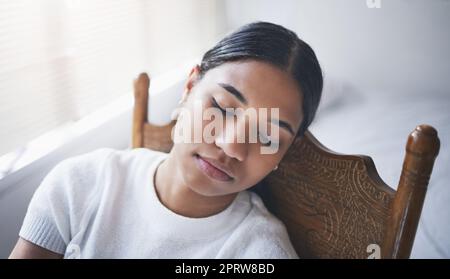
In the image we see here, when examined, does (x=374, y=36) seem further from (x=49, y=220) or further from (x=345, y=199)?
(x=49, y=220)

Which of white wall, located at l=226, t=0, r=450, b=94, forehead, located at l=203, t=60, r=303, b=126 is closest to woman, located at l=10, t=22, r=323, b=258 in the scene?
forehead, located at l=203, t=60, r=303, b=126

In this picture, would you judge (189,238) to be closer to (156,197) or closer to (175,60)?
(156,197)

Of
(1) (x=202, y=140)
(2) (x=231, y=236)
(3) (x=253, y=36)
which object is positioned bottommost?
(2) (x=231, y=236)

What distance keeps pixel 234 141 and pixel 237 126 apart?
0.07 ft

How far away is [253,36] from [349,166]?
246mm

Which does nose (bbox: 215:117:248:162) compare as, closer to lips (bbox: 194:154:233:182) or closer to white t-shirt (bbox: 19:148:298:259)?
lips (bbox: 194:154:233:182)

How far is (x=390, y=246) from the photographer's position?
0.54 metres

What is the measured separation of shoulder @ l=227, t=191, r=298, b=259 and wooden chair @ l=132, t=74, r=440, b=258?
0.07 meters

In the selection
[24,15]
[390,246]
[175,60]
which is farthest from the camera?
[175,60]

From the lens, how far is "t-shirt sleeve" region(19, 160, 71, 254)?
24.1 inches

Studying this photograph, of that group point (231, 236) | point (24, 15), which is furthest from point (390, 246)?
point (24, 15)

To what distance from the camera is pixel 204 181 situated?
559mm

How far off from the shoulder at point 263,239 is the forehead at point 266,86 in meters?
0.17

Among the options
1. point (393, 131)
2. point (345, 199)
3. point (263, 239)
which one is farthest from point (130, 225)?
point (393, 131)
